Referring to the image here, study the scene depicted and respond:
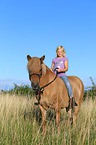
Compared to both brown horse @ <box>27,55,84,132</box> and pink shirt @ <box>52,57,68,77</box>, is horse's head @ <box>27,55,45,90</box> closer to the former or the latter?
brown horse @ <box>27,55,84,132</box>

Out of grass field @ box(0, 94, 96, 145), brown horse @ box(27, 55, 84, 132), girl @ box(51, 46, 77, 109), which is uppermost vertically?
girl @ box(51, 46, 77, 109)

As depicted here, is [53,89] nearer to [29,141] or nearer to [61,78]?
[61,78]

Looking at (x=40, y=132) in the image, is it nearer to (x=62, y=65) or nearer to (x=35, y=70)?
(x=35, y=70)

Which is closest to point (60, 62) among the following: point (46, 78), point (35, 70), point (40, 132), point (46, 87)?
point (46, 78)

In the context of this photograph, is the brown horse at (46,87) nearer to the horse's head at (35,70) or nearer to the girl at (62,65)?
the horse's head at (35,70)

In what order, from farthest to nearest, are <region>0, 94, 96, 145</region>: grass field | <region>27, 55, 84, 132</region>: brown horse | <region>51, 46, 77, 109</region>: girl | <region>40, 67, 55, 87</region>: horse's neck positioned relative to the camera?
<region>51, 46, 77, 109</region>: girl
<region>40, 67, 55, 87</region>: horse's neck
<region>27, 55, 84, 132</region>: brown horse
<region>0, 94, 96, 145</region>: grass field

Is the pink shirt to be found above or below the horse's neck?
above

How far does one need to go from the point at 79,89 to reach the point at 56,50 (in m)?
1.68

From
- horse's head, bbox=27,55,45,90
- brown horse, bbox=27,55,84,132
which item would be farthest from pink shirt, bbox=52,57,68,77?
horse's head, bbox=27,55,45,90

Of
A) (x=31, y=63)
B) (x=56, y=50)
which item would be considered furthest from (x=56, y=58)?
(x=31, y=63)

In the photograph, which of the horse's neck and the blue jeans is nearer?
the horse's neck

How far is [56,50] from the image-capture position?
5.24 metres

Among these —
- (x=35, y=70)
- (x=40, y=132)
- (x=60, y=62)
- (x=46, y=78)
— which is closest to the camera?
(x=35, y=70)

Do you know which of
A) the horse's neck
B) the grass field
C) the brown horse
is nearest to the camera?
the grass field
